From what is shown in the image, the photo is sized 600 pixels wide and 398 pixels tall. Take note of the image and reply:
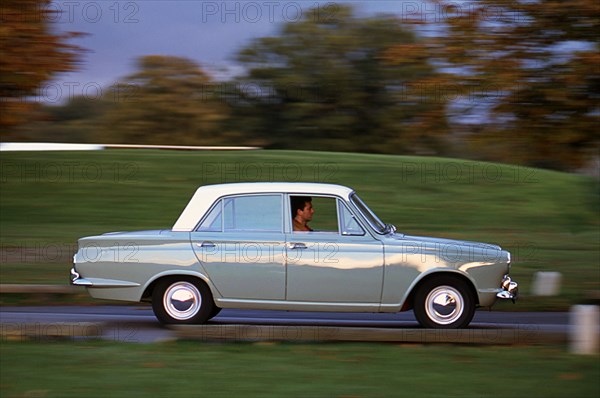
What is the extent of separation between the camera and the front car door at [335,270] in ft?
33.4

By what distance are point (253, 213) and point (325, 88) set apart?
4093cm

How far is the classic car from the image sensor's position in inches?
400

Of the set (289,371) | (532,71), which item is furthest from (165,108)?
(289,371)

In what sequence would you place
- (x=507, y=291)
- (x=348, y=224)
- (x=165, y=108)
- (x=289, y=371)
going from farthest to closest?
(x=165, y=108), (x=348, y=224), (x=507, y=291), (x=289, y=371)

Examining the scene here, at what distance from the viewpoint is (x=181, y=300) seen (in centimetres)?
1046

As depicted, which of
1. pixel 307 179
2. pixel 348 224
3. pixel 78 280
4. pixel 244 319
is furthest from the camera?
pixel 307 179

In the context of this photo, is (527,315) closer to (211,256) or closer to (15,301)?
(211,256)

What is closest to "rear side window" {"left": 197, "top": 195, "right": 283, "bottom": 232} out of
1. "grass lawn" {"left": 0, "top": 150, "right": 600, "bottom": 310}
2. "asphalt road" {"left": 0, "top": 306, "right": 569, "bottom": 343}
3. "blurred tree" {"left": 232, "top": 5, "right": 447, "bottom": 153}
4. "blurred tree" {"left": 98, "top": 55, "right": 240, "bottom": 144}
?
"asphalt road" {"left": 0, "top": 306, "right": 569, "bottom": 343}

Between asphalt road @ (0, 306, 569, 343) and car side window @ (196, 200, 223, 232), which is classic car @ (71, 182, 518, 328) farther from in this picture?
asphalt road @ (0, 306, 569, 343)

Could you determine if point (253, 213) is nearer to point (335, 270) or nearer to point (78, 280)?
point (335, 270)

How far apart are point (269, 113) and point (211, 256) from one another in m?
42.6

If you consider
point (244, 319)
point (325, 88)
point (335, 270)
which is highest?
point (325, 88)

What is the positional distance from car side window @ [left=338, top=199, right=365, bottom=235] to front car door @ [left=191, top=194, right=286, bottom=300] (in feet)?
2.35

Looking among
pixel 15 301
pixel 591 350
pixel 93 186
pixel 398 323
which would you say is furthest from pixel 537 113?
pixel 93 186
